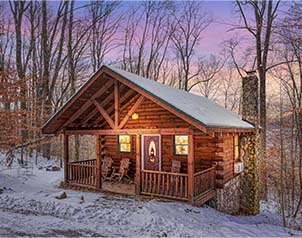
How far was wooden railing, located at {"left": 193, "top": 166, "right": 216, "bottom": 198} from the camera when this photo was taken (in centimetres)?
840

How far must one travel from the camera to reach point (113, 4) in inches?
863

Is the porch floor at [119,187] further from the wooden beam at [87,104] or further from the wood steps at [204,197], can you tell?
the wooden beam at [87,104]

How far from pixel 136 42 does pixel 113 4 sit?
4.76 m

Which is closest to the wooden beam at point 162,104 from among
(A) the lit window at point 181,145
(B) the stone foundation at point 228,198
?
(A) the lit window at point 181,145

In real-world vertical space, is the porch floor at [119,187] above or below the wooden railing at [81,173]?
below

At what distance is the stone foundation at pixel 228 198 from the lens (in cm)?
984

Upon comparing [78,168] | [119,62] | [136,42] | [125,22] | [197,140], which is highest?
[125,22]

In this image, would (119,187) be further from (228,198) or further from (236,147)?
(236,147)

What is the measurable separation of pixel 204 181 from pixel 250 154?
178 inches

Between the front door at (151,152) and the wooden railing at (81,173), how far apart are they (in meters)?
2.34

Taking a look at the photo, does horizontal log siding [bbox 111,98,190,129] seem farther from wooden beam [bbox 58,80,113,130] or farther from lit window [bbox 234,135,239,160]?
lit window [bbox 234,135,239,160]

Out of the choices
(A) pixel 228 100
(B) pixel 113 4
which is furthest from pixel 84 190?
(A) pixel 228 100

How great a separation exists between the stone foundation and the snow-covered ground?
1530mm

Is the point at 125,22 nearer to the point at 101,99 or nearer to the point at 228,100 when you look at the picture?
the point at 228,100
